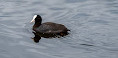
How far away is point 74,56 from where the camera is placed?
518 inches

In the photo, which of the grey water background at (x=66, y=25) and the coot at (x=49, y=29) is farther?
the coot at (x=49, y=29)

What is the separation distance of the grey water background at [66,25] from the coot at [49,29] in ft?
1.10

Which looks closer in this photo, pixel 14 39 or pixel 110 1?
pixel 14 39

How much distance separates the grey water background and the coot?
336 millimetres

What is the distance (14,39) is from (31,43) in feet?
2.43

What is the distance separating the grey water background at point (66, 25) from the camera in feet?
44.6

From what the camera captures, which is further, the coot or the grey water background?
the coot

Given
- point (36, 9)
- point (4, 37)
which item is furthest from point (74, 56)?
point (36, 9)

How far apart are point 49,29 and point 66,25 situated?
3.08ft

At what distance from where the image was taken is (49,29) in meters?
16.1

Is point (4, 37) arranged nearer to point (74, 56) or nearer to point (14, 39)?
point (14, 39)

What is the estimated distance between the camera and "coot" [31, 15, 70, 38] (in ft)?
51.7

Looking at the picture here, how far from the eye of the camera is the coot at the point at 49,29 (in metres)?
15.8

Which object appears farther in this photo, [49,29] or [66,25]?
[66,25]
